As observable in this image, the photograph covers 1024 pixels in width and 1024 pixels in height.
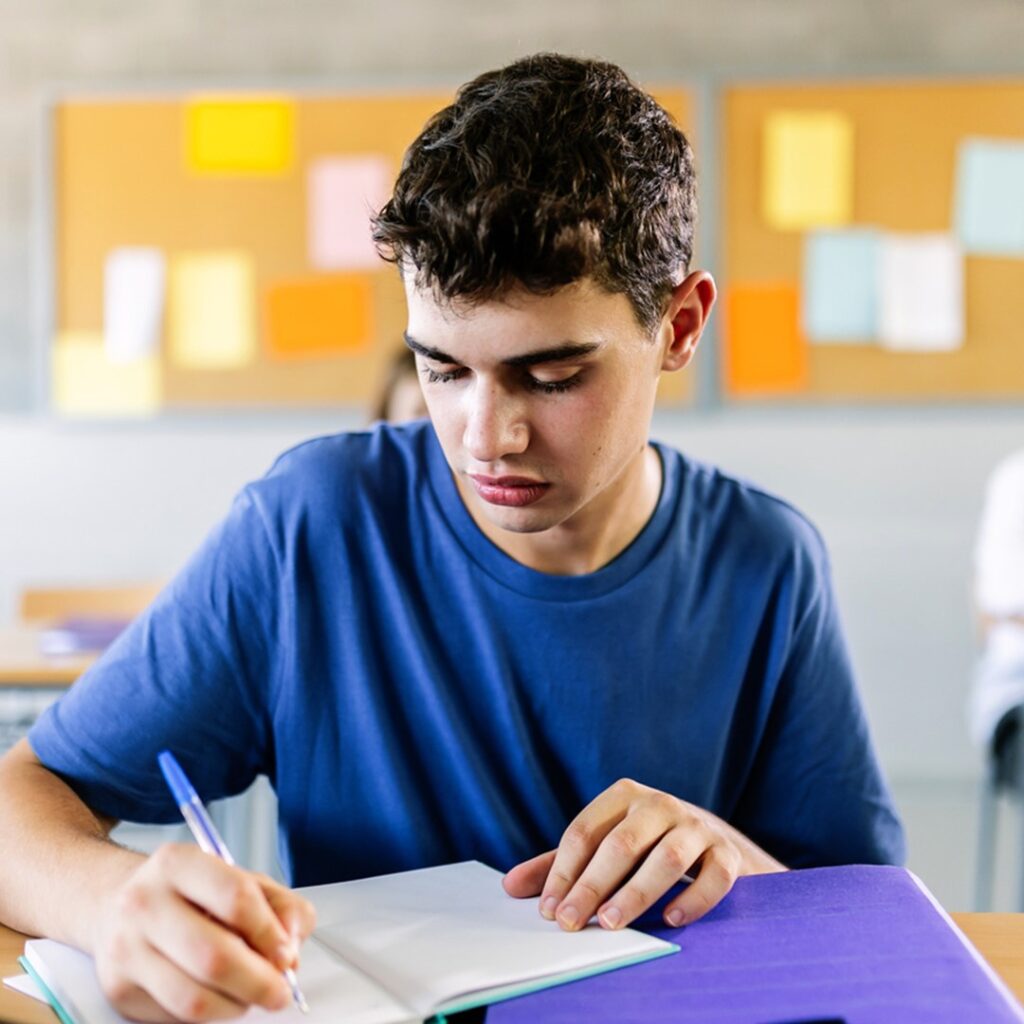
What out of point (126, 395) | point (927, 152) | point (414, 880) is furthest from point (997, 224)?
point (414, 880)

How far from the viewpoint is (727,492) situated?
3.87 feet

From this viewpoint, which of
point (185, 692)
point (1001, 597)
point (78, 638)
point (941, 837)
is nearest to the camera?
point (185, 692)

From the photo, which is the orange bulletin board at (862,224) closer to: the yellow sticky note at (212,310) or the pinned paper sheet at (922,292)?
the pinned paper sheet at (922,292)

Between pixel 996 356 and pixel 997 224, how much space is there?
0.31 metres

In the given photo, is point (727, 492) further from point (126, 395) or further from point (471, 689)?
point (126, 395)

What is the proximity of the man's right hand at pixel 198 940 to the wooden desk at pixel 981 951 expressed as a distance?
6 cm

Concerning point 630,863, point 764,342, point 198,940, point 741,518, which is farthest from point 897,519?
point 198,940

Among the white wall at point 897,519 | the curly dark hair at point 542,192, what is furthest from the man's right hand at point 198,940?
the white wall at point 897,519

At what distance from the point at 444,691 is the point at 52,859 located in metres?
0.32

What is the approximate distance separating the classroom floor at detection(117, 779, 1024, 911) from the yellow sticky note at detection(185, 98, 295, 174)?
4.91 ft

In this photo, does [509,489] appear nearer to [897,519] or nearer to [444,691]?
[444,691]

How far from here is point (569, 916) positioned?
806 mm

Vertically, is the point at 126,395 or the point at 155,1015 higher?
the point at 126,395

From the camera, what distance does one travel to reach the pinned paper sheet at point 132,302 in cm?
338
